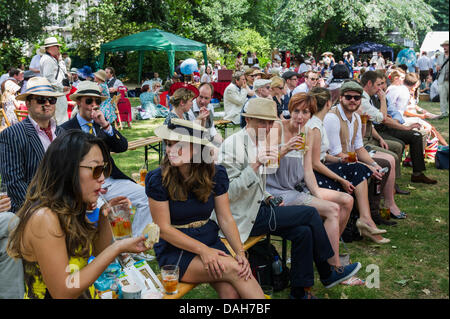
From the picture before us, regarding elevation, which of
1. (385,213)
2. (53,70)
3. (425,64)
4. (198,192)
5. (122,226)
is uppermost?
(425,64)

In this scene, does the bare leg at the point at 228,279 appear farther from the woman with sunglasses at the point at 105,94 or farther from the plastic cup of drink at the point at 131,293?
the woman with sunglasses at the point at 105,94

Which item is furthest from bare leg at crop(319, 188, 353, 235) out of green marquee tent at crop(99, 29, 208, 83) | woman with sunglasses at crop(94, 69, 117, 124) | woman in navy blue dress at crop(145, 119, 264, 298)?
green marquee tent at crop(99, 29, 208, 83)

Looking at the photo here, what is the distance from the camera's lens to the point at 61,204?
2080 millimetres

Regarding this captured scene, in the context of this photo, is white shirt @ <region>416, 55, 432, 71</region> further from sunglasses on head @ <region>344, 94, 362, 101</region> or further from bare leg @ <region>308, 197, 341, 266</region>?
bare leg @ <region>308, 197, 341, 266</region>

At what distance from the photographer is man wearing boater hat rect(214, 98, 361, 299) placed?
337 centimetres

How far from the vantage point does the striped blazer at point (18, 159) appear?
3.29 m

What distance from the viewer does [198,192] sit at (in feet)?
9.29

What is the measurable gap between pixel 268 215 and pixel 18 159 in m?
2.05

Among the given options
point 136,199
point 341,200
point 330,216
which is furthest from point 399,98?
point 136,199

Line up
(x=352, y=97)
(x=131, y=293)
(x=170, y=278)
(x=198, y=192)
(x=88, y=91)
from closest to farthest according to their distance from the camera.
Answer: (x=131, y=293)
(x=170, y=278)
(x=198, y=192)
(x=88, y=91)
(x=352, y=97)

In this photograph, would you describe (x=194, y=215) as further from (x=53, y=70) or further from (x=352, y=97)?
(x=53, y=70)

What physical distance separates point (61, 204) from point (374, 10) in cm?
3111

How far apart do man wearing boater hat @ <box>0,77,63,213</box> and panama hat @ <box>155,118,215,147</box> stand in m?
1.16
